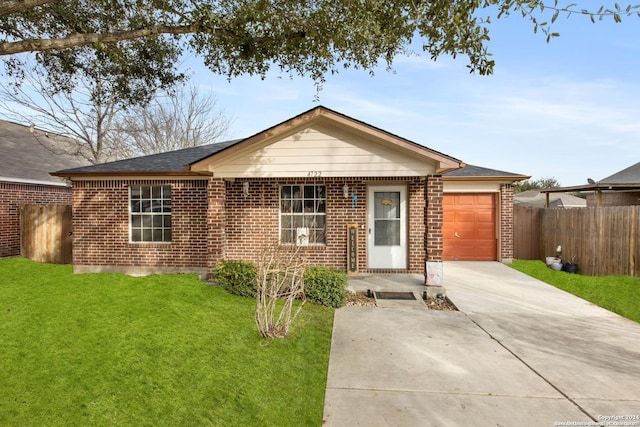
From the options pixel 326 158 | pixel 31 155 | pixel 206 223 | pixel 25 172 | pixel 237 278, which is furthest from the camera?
pixel 31 155

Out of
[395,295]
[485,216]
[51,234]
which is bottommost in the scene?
[395,295]

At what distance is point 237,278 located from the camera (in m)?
7.52

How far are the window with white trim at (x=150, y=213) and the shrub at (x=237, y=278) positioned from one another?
268 cm

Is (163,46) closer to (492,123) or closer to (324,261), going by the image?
(324,261)

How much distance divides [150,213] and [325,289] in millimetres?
5840

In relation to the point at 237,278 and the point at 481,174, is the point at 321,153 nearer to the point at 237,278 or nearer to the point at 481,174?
the point at 237,278

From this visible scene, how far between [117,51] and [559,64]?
11808 mm

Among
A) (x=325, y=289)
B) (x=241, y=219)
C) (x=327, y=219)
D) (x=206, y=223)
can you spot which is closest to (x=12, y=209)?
(x=206, y=223)

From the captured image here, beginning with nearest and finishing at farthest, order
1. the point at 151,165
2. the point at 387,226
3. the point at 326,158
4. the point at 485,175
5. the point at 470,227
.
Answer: the point at 326,158 → the point at 387,226 → the point at 151,165 → the point at 485,175 → the point at 470,227

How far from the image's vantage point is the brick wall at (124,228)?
9.24m

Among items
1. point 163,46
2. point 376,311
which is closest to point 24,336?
point 376,311

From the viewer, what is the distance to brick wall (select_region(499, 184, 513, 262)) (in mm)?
11453

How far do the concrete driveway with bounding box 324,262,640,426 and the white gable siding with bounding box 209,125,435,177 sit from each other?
10.4ft

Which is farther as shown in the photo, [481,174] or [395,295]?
[481,174]
